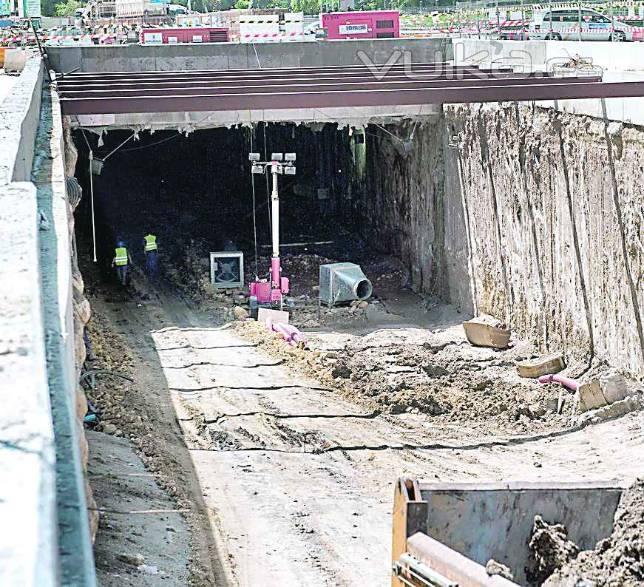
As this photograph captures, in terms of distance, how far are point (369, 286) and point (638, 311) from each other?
8840 mm

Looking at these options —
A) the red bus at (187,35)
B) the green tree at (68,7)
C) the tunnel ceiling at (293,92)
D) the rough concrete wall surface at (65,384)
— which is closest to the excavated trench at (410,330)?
the tunnel ceiling at (293,92)

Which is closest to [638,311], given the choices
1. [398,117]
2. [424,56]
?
[398,117]

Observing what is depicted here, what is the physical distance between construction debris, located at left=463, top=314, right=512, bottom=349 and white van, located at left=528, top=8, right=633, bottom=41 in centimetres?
1645

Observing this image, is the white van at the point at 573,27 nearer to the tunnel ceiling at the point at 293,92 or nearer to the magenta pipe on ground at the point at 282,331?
the tunnel ceiling at the point at 293,92

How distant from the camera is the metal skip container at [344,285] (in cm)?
2275

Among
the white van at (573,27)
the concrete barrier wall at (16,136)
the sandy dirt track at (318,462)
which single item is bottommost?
the sandy dirt track at (318,462)

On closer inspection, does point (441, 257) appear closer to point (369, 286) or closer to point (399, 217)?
point (369, 286)

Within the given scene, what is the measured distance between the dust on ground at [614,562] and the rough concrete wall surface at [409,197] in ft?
52.8

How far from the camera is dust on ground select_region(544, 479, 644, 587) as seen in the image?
646 centimetres

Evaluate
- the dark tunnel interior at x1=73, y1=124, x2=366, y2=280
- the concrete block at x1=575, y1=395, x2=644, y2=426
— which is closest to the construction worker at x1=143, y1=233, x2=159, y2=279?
the dark tunnel interior at x1=73, y1=124, x2=366, y2=280

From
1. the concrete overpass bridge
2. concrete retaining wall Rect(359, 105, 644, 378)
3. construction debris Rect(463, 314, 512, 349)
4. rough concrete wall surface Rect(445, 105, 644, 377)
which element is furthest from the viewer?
construction debris Rect(463, 314, 512, 349)

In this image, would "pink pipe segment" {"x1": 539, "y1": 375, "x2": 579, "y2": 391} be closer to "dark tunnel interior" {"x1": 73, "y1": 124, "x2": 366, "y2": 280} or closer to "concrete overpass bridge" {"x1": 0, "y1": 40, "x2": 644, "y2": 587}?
"concrete overpass bridge" {"x1": 0, "y1": 40, "x2": 644, "y2": 587}

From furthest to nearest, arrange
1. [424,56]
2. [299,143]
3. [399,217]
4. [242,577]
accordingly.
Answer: [299,143] < [424,56] < [399,217] < [242,577]

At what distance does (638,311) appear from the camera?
1470 cm
